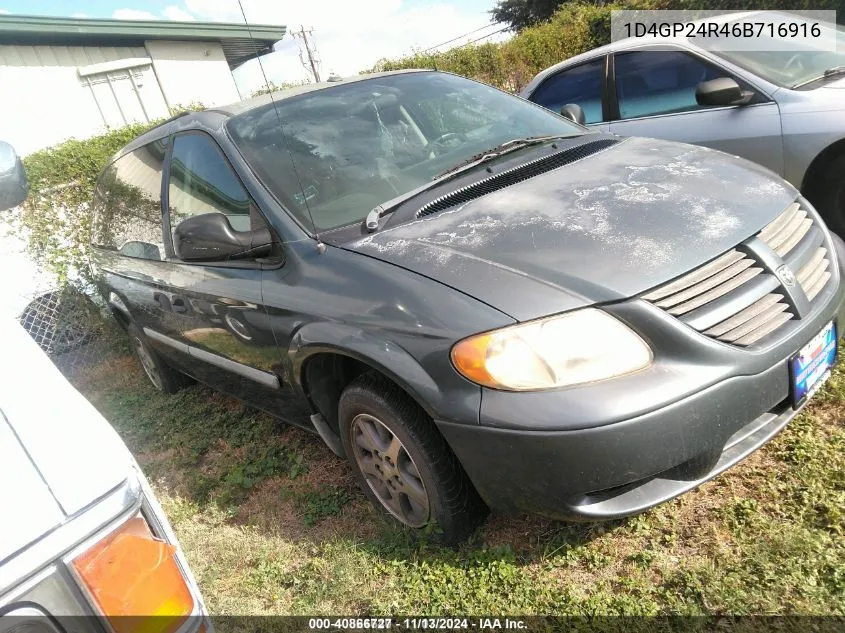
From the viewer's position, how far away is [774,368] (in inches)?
71.5

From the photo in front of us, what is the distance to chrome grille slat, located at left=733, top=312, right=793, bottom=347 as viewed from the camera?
1802mm

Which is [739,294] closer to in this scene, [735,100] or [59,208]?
[735,100]

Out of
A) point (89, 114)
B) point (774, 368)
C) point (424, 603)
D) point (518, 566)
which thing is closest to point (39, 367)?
point (424, 603)

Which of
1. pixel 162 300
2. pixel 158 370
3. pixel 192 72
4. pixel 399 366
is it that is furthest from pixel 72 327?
pixel 192 72

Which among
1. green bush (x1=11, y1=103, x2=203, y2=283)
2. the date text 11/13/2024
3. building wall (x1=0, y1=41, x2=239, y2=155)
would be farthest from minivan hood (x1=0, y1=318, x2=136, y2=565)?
building wall (x1=0, y1=41, x2=239, y2=155)

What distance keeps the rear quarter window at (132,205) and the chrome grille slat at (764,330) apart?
9.11 ft

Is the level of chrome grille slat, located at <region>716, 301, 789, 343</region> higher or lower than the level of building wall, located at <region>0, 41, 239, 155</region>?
lower

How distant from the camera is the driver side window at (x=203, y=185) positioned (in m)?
2.58

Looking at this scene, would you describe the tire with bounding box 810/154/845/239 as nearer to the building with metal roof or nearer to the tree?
the building with metal roof

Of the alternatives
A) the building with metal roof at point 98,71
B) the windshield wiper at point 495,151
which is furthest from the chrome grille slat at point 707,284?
the building with metal roof at point 98,71

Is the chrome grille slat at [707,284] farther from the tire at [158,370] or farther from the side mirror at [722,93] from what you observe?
the tire at [158,370]

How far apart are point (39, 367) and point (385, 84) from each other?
246 centimetres

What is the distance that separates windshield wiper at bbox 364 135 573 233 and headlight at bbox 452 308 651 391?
0.80m

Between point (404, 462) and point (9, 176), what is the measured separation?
1859 mm
